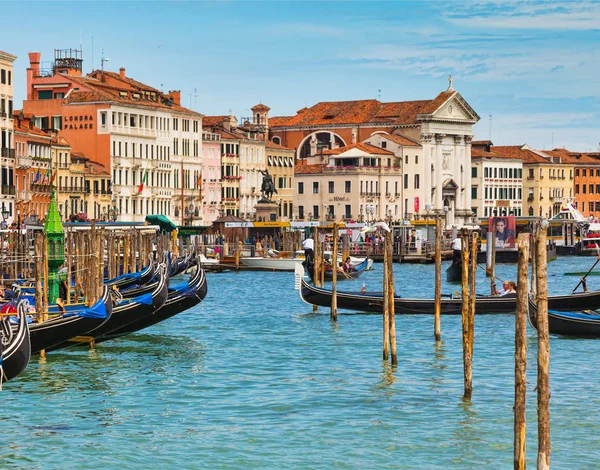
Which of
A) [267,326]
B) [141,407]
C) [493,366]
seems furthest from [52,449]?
[267,326]

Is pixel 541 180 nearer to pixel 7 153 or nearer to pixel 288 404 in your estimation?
pixel 7 153

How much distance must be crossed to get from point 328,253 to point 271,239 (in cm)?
789

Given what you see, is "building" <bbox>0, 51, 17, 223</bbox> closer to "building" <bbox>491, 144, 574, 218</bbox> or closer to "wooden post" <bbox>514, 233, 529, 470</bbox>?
"wooden post" <bbox>514, 233, 529, 470</bbox>

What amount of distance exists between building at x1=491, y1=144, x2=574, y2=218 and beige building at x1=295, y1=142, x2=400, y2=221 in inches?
747

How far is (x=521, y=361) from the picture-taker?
12070 mm

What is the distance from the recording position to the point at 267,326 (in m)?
28.0

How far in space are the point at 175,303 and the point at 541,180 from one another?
76251 millimetres

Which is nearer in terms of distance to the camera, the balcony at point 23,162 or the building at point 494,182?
the balcony at point 23,162

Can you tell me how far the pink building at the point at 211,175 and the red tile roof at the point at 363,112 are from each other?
15.1 metres

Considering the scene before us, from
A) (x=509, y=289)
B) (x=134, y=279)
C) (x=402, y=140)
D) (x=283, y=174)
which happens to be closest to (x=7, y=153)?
(x=134, y=279)

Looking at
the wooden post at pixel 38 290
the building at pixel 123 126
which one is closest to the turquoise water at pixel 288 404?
the wooden post at pixel 38 290

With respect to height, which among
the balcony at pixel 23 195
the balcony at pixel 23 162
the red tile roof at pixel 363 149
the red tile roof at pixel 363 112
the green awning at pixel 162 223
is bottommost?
the green awning at pixel 162 223

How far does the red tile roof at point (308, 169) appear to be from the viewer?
78062 millimetres

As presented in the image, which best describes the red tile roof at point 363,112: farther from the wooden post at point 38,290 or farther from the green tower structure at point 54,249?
the wooden post at point 38,290
